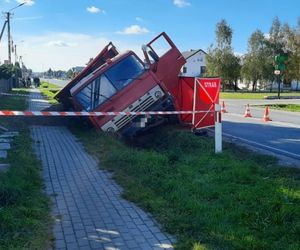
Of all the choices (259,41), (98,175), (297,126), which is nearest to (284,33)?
(259,41)

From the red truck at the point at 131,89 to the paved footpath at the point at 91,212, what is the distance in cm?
278

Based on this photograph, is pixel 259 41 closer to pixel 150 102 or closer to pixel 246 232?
pixel 150 102

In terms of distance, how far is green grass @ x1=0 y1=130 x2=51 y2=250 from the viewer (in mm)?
4680

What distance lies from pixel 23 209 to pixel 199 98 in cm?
776

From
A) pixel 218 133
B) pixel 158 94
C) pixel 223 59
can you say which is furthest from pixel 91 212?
pixel 223 59

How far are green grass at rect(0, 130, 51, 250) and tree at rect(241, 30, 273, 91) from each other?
65.7m

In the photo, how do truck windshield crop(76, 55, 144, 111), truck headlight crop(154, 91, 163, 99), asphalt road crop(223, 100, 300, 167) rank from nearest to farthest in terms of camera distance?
1. asphalt road crop(223, 100, 300, 167)
2. truck headlight crop(154, 91, 163, 99)
3. truck windshield crop(76, 55, 144, 111)

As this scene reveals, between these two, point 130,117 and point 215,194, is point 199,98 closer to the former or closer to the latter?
point 130,117

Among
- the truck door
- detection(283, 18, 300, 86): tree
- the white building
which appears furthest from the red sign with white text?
the white building

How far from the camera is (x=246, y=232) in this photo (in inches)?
192

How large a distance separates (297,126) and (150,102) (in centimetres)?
712

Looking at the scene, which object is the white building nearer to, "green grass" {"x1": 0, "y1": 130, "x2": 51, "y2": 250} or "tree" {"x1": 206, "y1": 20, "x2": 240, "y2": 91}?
"tree" {"x1": 206, "y1": 20, "x2": 240, "y2": 91}

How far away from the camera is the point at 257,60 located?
70500mm

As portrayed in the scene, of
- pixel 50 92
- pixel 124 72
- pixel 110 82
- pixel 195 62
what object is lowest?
pixel 50 92
